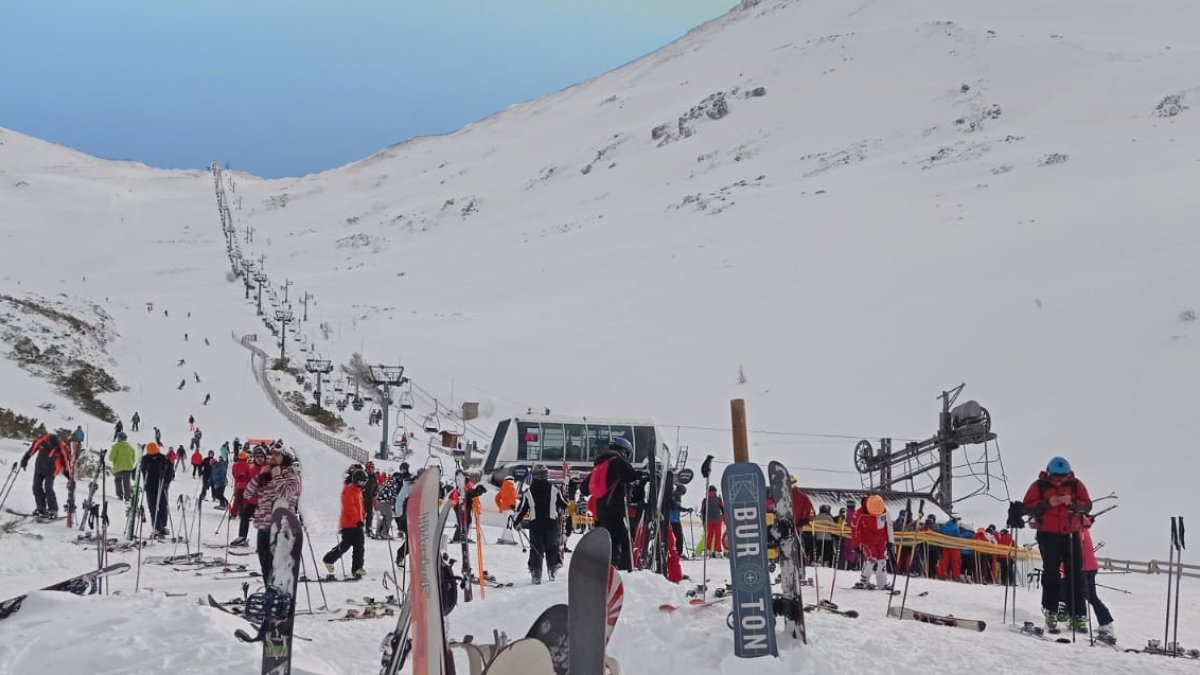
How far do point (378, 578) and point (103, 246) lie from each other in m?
103

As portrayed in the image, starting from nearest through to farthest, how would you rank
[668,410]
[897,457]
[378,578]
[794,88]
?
1. [378,578]
2. [897,457]
3. [668,410]
4. [794,88]

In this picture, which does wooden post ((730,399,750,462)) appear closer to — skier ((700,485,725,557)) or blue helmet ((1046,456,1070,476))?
blue helmet ((1046,456,1070,476))

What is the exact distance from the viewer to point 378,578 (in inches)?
471

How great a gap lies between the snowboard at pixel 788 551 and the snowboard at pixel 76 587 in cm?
467

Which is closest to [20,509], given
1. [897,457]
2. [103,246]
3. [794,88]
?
[897,457]

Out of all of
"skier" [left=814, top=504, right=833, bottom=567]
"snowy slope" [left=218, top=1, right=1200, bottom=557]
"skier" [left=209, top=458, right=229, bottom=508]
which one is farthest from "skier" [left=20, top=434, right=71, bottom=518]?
"snowy slope" [left=218, top=1, right=1200, bottom=557]

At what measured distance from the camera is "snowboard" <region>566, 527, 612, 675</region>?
4.02 meters

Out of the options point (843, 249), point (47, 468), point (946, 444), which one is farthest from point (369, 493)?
point (843, 249)

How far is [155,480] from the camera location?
46.6ft

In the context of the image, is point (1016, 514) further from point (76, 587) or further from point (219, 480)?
point (219, 480)

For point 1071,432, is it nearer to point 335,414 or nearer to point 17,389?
point 335,414

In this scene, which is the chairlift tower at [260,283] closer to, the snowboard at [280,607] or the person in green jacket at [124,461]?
the person in green jacket at [124,461]

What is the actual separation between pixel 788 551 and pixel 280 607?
3285mm

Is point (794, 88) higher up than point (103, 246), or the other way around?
point (794, 88)
